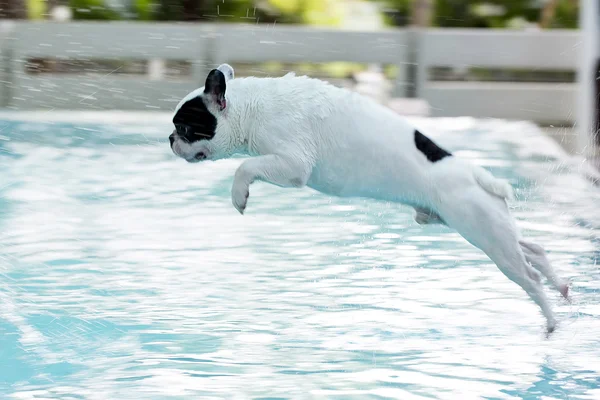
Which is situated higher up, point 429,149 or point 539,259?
point 429,149

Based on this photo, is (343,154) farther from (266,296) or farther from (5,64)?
(5,64)

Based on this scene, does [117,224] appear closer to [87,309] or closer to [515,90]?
[87,309]

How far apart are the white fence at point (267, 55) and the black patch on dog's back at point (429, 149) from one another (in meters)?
9.08

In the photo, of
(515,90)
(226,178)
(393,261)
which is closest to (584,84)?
(515,90)

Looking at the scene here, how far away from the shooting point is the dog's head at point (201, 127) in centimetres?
437

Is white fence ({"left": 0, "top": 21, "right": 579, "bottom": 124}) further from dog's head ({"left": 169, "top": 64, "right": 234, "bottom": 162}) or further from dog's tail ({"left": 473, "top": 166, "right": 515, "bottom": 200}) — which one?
dog's tail ({"left": 473, "top": 166, "right": 515, "bottom": 200})

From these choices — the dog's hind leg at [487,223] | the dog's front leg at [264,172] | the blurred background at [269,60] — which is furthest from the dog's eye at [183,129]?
the blurred background at [269,60]

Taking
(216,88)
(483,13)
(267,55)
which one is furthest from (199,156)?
(483,13)

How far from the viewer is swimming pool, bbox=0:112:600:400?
13.5 feet

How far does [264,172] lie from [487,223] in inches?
38.4

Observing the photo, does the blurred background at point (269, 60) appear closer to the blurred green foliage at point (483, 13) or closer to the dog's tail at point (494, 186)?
the blurred green foliage at point (483, 13)

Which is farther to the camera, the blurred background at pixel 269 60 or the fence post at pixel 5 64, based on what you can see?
the blurred background at pixel 269 60

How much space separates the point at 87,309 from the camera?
5.03 metres

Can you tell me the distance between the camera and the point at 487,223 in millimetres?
4273
